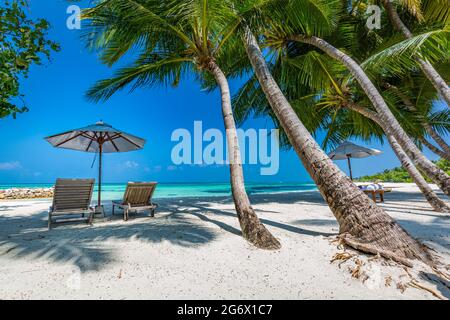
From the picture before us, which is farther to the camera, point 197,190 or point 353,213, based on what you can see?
point 197,190

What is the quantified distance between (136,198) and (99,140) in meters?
2.15

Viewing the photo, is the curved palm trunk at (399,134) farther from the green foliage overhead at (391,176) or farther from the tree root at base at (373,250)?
the green foliage overhead at (391,176)

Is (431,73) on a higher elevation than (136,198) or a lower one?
higher

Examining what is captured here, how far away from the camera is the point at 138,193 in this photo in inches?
197

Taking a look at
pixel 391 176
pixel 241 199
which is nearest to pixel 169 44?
pixel 241 199

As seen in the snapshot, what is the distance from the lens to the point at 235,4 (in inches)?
172

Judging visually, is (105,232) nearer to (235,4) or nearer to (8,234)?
(8,234)

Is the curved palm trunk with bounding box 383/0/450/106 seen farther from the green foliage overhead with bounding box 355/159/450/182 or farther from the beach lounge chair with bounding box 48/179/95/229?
the green foliage overhead with bounding box 355/159/450/182

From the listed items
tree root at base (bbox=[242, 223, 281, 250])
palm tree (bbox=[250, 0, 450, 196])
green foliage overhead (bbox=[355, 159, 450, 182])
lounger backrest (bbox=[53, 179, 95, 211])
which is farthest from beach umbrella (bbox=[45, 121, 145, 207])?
green foliage overhead (bbox=[355, 159, 450, 182])

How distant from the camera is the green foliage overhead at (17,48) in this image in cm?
229

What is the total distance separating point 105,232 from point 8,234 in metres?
1.62

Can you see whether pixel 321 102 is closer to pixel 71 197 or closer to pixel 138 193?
pixel 138 193

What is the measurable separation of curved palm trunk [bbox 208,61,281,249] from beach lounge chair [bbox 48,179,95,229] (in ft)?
10.0

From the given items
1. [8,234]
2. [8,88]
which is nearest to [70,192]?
[8,234]
